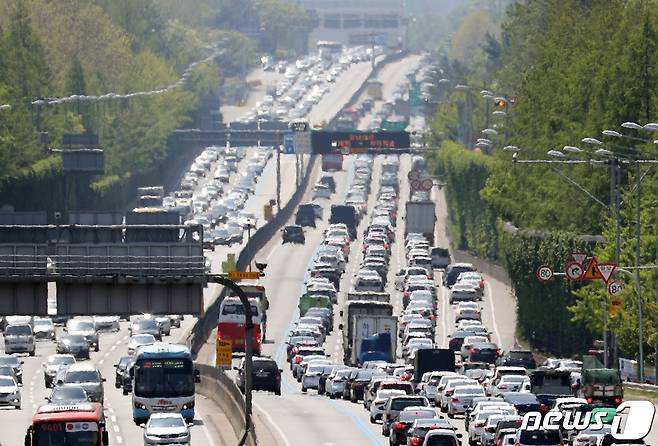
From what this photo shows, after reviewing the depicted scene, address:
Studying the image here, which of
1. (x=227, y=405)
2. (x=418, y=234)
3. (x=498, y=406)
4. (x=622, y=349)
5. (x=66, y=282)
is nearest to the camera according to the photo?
(x=498, y=406)

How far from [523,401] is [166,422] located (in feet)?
41.3

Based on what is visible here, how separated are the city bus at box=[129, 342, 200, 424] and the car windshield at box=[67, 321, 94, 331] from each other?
1931 inches

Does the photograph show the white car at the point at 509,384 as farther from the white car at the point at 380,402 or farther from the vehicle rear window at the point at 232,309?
the vehicle rear window at the point at 232,309

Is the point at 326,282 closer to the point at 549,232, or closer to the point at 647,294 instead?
the point at 549,232

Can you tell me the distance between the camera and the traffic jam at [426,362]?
76.8m

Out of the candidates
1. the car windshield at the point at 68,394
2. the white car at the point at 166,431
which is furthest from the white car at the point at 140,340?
the white car at the point at 166,431

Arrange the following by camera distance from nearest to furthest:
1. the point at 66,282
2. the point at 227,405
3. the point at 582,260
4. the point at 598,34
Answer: the point at 66,282 → the point at 227,405 → the point at 582,260 → the point at 598,34

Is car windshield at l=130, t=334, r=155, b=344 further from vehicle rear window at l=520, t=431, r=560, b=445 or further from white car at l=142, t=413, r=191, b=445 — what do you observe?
vehicle rear window at l=520, t=431, r=560, b=445

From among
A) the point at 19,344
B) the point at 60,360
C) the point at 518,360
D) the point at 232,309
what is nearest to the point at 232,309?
the point at 232,309

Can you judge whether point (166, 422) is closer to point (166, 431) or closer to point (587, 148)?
point (166, 431)

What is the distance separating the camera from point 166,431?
268 feet

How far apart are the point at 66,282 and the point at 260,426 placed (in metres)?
8.77

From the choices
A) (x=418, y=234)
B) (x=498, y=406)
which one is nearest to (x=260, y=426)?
(x=498, y=406)

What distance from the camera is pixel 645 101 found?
133250mm
